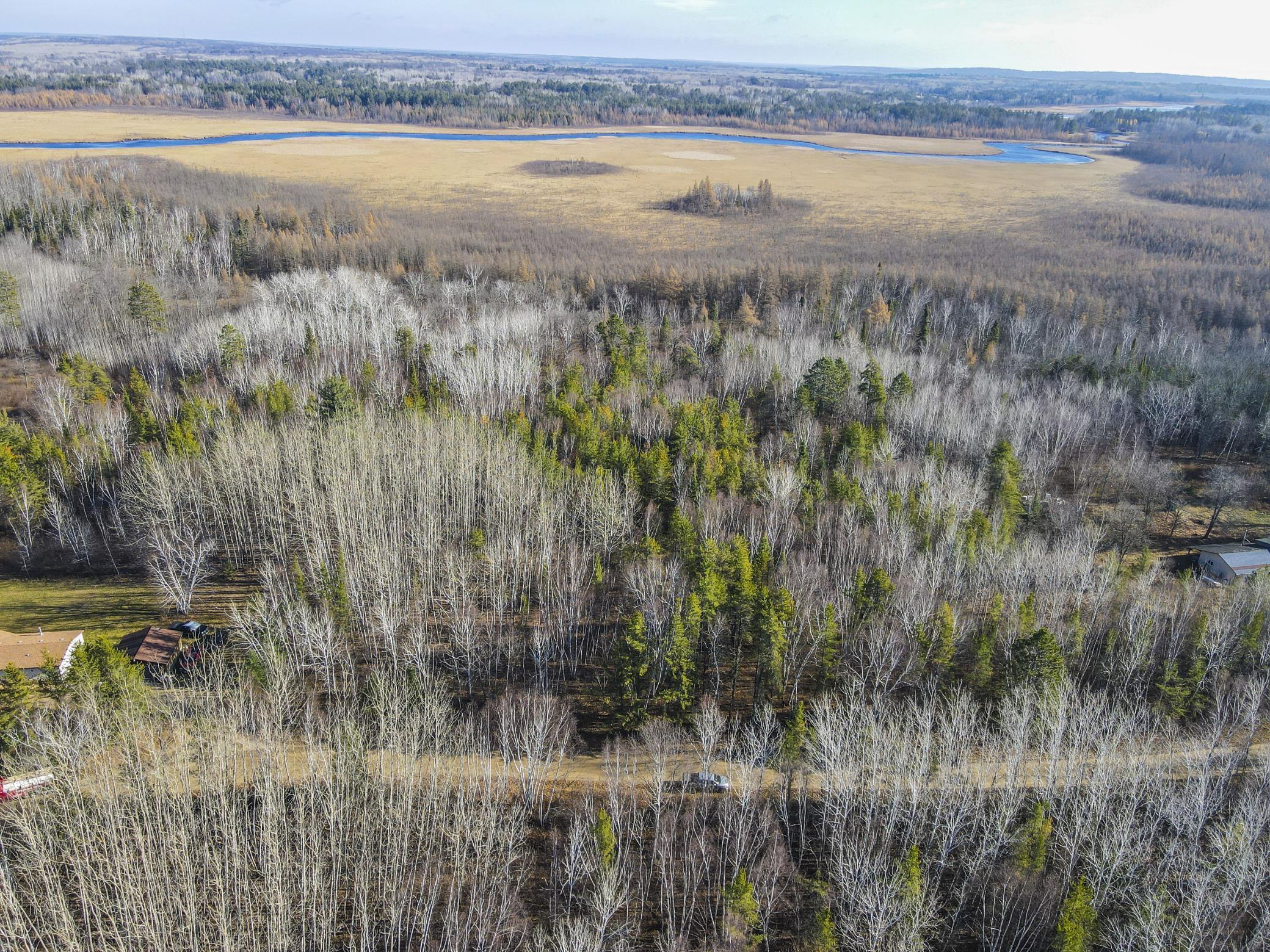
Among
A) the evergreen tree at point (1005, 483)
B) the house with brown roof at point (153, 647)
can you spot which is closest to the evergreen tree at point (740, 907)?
the house with brown roof at point (153, 647)

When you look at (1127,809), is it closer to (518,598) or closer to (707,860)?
(707,860)

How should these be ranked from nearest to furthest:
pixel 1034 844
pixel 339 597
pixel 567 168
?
pixel 1034 844
pixel 339 597
pixel 567 168

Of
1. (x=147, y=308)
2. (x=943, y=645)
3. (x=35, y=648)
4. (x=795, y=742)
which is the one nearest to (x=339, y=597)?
(x=35, y=648)

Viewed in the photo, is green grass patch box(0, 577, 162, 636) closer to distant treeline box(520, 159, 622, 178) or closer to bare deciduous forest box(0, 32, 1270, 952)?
bare deciduous forest box(0, 32, 1270, 952)

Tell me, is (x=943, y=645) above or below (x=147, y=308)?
below

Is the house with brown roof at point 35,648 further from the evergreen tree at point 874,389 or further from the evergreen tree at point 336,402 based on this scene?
the evergreen tree at point 874,389

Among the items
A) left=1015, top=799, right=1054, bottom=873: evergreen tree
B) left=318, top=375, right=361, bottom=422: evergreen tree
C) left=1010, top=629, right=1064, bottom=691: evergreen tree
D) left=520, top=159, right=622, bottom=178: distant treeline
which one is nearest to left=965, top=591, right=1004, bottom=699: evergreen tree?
left=1010, top=629, right=1064, bottom=691: evergreen tree

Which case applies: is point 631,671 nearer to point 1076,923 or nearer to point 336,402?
point 1076,923
